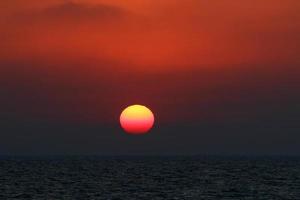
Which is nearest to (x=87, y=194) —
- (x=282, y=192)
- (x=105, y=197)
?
(x=105, y=197)

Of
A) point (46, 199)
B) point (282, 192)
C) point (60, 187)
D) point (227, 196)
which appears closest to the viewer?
point (46, 199)

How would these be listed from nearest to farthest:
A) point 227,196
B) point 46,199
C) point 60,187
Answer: point 46,199
point 227,196
point 60,187

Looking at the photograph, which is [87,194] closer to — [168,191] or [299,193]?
[168,191]

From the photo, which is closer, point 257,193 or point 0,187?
point 257,193

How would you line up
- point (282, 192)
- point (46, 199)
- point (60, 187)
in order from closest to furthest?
point (46, 199) → point (282, 192) → point (60, 187)

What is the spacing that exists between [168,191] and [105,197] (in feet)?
41.5

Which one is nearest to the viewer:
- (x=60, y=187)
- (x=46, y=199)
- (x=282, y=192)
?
(x=46, y=199)

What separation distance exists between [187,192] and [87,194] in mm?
13920

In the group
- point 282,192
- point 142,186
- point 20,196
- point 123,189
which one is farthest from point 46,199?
point 282,192

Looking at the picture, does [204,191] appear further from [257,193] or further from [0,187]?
[0,187]

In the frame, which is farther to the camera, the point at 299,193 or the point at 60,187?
the point at 60,187

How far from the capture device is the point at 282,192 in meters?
88.0

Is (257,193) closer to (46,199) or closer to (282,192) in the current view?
(282,192)

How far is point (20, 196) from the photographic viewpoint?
3172 inches
